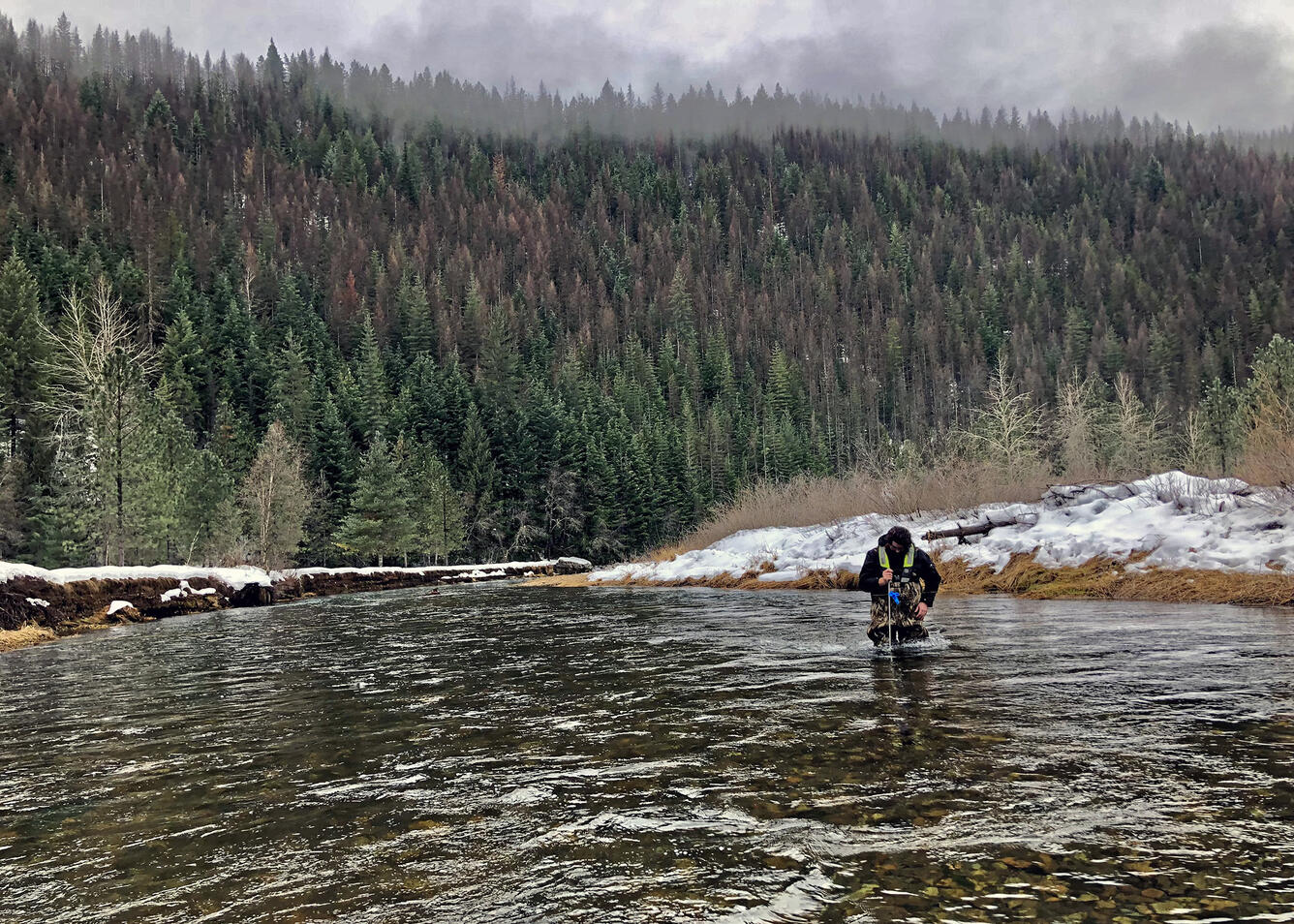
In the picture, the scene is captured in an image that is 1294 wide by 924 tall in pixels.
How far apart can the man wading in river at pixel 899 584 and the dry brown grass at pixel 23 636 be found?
17.5m

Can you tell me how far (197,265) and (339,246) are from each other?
3012 centimetres

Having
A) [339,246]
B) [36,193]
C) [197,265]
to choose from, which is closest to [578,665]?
[197,265]

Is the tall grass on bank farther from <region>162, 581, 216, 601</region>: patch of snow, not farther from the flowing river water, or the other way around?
<region>162, 581, 216, 601</region>: patch of snow

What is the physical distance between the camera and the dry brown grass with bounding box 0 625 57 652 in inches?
667

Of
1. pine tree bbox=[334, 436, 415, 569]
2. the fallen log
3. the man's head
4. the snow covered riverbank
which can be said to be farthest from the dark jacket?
pine tree bbox=[334, 436, 415, 569]

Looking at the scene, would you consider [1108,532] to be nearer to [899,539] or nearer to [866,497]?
[899,539]

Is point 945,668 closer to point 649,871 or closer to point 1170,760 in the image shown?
point 1170,760

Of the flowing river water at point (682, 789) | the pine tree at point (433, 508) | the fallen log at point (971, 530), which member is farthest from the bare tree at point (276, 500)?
the flowing river water at point (682, 789)

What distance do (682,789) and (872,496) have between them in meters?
28.8

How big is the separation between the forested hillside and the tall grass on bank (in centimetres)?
1096

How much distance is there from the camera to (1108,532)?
19922 mm

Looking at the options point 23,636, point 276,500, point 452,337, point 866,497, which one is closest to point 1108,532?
point 866,497

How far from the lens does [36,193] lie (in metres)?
107

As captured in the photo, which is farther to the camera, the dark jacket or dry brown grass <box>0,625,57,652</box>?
dry brown grass <box>0,625,57,652</box>
